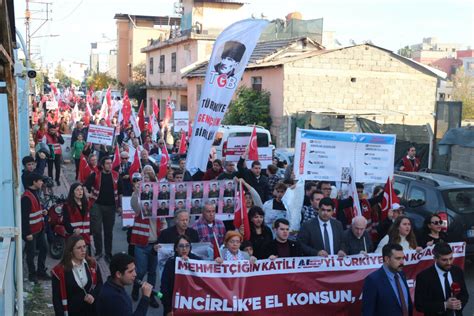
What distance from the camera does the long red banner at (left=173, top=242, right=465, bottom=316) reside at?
6672 mm

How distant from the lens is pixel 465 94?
48750 millimetres

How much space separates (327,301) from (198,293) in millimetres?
1523

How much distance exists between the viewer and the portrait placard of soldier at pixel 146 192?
8.94m

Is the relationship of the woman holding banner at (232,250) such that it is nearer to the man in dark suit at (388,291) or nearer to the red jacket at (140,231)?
the man in dark suit at (388,291)

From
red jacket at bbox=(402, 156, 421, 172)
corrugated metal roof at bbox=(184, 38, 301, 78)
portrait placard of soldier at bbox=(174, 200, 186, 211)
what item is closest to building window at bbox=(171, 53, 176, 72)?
corrugated metal roof at bbox=(184, 38, 301, 78)

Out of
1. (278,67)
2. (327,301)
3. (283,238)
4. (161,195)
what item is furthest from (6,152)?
(278,67)

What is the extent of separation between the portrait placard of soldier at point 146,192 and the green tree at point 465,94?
124 feet

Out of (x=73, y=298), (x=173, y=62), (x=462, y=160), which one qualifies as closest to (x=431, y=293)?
(x=73, y=298)

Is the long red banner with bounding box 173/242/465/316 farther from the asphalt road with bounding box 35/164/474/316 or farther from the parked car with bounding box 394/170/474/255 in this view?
the parked car with bounding box 394/170/474/255

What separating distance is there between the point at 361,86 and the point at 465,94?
24.3m

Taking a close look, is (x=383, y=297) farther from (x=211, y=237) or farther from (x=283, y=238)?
(x=211, y=237)

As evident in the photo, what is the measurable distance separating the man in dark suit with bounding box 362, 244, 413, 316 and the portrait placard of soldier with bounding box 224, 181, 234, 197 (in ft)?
12.0

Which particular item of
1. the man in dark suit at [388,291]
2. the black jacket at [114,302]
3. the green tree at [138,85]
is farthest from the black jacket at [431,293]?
the green tree at [138,85]

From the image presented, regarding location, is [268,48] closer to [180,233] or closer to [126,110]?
[126,110]
